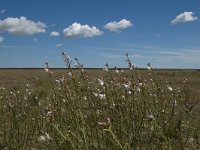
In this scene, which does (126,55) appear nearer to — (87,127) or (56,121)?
(87,127)

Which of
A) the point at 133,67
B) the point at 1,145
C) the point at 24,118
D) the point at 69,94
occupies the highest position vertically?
the point at 133,67

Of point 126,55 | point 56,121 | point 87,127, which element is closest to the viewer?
point 126,55

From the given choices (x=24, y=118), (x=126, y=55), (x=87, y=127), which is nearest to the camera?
(x=126, y=55)

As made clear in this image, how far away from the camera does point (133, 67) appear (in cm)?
460

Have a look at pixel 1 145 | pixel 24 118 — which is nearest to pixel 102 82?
pixel 24 118

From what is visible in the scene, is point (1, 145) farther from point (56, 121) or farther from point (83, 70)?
point (83, 70)

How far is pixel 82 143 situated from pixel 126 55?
100 centimetres

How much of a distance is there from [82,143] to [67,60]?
33.6 inches

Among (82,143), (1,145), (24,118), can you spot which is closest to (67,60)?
(82,143)

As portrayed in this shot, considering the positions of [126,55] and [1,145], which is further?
[1,145]

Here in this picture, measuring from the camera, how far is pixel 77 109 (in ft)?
15.4

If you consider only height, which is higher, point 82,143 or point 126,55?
point 126,55

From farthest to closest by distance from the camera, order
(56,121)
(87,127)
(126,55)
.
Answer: (56,121), (87,127), (126,55)

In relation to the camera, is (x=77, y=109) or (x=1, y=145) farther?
(x=1, y=145)
